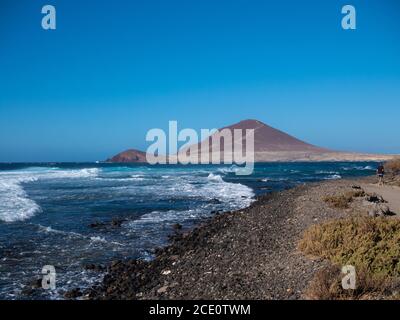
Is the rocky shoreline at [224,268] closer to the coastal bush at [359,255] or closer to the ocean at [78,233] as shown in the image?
the coastal bush at [359,255]

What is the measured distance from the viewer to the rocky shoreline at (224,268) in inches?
264

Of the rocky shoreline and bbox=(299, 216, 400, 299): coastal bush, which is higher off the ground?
bbox=(299, 216, 400, 299): coastal bush

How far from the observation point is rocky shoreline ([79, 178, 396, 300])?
6711 millimetres

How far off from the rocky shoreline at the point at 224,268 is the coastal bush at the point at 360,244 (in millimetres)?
376

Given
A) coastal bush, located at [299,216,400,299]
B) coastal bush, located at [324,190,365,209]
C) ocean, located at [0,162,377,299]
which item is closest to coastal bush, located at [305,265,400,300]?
coastal bush, located at [299,216,400,299]

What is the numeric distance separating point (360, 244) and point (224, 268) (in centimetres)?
284

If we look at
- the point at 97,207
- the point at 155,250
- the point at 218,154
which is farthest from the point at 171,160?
the point at 155,250

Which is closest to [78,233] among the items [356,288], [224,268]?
[224,268]

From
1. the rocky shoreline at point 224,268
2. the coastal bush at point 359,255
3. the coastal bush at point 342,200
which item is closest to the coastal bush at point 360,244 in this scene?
the coastal bush at point 359,255

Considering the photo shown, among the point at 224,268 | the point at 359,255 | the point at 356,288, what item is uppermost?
the point at 359,255

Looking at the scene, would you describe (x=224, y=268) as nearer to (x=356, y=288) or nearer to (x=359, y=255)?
(x=359, y=255)

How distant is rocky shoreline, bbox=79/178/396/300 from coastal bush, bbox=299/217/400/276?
Answer: 1.23ft

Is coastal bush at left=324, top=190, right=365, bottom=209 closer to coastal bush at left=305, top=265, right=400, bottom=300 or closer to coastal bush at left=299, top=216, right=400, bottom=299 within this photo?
coastal bush at left=299, top=216, right=400, bottom=299

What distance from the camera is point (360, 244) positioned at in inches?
304
